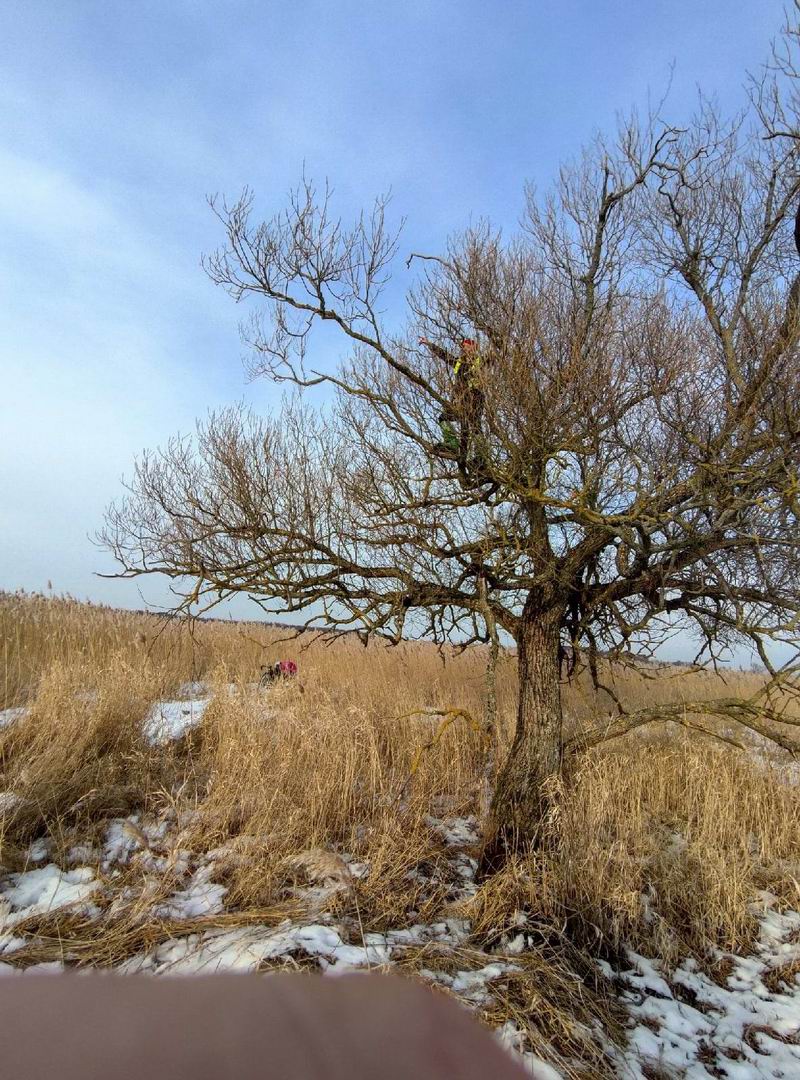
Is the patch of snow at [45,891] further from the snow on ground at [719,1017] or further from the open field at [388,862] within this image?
the snow on ground at [719,1017]

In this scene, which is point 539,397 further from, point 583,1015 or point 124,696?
point 124,696

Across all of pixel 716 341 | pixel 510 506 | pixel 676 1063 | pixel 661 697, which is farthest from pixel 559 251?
pixel 661 697

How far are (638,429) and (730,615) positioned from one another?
5.06 feet

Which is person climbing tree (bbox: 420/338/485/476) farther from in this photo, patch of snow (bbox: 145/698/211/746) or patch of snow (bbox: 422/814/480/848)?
patch of snow (bbox: 145/698/211/746)

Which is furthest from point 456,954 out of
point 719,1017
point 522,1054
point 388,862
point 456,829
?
point 456,829

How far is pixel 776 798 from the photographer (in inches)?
228

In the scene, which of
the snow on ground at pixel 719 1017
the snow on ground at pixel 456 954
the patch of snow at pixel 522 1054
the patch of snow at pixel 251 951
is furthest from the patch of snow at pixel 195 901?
the snow on ground at pixel 719 1017

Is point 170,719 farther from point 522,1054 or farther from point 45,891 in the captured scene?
point 522,1054

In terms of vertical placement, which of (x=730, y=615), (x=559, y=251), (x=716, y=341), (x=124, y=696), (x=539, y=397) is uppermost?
(x=559, y=251)

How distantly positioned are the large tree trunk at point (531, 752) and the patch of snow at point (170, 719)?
10.6ft

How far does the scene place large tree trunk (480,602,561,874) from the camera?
422 cm

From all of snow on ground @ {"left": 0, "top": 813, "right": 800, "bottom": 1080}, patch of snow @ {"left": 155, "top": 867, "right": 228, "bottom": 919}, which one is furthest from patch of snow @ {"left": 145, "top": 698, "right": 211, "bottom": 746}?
patch of snow @ {"left": 155, "top": 867, "right": 228, "bottom": 919}

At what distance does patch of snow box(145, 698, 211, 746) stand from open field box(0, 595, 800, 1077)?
0.04 metres

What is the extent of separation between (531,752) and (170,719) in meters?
3.75
